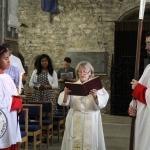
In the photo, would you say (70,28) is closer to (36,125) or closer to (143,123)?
(36,125)

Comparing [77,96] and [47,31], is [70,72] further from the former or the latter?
[47,31]

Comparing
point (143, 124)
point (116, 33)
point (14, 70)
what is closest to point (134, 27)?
point (116, 33)

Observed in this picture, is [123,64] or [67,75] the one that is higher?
[123,64]

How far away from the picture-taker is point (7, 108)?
146 inches

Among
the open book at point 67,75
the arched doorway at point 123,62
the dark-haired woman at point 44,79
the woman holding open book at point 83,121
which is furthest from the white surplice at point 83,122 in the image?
the arched doorway at point 123,62

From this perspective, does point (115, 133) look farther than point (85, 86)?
Yes

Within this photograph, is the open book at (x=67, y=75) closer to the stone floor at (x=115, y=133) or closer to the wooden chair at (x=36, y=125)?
the stone floor at (x=115, y=133)

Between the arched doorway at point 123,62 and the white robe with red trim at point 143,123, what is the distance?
8.34 metres

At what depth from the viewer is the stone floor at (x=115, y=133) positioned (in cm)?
693

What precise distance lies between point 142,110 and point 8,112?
144 cm

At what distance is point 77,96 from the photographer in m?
4.96

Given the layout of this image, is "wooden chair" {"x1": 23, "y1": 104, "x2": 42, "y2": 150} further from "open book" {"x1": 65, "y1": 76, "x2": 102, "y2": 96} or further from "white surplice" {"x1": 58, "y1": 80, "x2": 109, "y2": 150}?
"open book" {"x1": 65, "y1": 76, "x2": 102, "y2": 96}

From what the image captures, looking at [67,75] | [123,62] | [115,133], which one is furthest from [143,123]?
[123,62]

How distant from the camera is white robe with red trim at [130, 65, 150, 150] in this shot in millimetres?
3893
